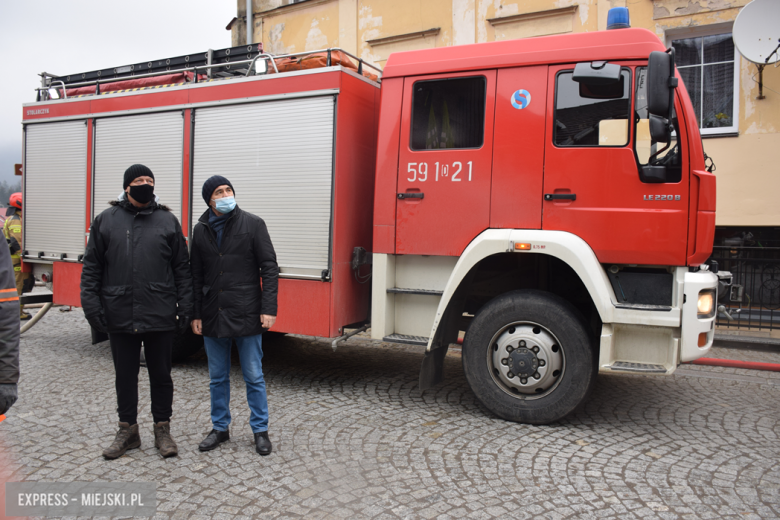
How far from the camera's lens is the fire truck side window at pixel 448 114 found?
4719 mm

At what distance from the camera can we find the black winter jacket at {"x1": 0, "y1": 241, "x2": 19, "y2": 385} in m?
2.13

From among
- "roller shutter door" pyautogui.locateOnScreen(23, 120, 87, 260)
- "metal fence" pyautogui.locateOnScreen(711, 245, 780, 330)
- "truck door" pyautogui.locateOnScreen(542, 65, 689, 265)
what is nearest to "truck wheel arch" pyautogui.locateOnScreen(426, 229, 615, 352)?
"truck door" pyautogui.locateOnScreen(542, 65, 689, 265)

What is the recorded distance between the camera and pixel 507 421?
181 inches

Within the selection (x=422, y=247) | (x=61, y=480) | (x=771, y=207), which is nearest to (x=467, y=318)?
(x=422, y=247)

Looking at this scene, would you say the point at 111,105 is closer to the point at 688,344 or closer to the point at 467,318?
the point at 467,318

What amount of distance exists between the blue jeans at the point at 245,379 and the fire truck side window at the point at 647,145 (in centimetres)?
305

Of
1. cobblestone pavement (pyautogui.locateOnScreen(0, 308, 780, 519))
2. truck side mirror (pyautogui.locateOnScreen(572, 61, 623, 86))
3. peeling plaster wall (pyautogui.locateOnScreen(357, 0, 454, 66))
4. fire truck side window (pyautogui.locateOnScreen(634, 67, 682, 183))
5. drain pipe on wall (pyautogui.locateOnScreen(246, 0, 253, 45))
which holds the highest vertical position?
drain pipe on wall (pyautogui.locateOnScreen(246, 0, 253, 45))

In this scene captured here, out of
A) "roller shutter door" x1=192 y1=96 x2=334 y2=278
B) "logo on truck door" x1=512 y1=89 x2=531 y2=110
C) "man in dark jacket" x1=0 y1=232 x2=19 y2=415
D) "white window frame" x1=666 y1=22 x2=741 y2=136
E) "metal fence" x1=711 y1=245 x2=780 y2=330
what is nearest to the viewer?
"man in dark jacket" x1=0 y1=232 x2=19 y2=415

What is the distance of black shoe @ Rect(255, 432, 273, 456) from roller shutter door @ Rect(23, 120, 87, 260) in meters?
4.00

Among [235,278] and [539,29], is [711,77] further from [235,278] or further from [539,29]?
[235,278]

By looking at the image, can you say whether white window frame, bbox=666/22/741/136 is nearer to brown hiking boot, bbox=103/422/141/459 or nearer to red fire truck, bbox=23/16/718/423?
red fire truck, bbox=23/16/718/423

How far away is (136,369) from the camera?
3.95 m

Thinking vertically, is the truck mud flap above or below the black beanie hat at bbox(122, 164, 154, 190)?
below

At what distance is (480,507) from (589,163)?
2.57 metres
